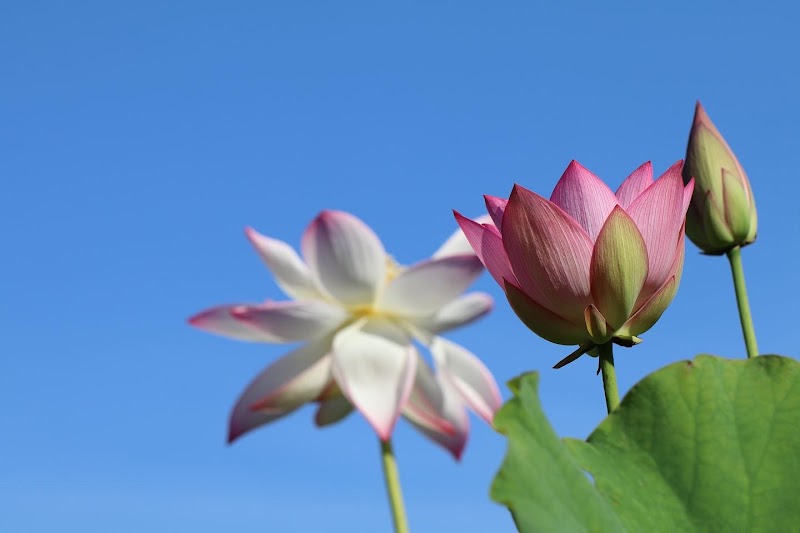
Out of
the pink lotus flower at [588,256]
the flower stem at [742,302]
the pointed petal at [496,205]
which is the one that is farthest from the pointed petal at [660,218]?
the flower stem at [742,302]

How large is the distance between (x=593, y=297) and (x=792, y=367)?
0.72 feet

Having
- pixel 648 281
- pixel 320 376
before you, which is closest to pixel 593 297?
pixel 648 281

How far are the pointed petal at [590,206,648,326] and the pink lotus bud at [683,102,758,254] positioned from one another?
1.87ft

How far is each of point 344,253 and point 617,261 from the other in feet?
2.80

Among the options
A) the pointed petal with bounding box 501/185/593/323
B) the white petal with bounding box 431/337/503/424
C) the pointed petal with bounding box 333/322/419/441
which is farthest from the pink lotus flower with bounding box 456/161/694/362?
the white petal with bounding box 431/337/503/424

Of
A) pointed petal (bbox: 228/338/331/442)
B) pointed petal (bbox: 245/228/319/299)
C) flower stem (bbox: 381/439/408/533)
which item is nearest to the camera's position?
flower stem (bbox: 381/439/408/533)

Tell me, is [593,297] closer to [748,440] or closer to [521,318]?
[521,318]

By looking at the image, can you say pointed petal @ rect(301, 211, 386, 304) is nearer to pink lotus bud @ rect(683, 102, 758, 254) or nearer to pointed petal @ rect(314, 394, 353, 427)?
pointed petal @ rect(314, 394, 353, 427)

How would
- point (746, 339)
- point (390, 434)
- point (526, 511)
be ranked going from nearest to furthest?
1. point (526, 511)
2. point (746, 339)
3. point (390, 434)

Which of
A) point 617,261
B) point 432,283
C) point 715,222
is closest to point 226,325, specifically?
point 432,283

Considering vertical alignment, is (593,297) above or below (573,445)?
above

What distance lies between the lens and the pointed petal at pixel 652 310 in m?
0.98

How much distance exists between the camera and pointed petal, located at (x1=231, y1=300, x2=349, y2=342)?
1.66 meters

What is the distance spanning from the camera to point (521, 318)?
98 centimetres
